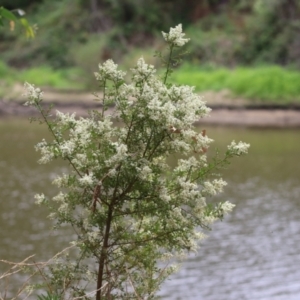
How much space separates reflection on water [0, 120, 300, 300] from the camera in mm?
9516

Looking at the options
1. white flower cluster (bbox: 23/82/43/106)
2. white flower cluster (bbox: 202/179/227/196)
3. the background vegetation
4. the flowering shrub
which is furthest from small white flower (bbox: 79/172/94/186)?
the background vegetation

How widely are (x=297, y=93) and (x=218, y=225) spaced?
1725 cm

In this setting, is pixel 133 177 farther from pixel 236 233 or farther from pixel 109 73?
pixel 236 233

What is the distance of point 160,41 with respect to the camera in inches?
1361

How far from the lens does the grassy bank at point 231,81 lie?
28.9 metres

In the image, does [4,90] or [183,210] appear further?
[4,90]

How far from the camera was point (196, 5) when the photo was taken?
1459 inches

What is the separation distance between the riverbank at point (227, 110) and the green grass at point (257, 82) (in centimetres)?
39

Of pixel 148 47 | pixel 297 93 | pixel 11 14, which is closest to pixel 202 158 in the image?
pixel 11 14

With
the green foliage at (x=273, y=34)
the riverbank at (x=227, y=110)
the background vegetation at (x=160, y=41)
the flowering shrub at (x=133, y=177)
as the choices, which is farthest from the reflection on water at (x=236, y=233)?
the green foliage at (x=273, y=34)

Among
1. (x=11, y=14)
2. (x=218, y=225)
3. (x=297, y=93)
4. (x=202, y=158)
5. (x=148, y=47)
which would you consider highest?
(x=148, y=47)

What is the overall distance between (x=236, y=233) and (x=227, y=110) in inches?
660

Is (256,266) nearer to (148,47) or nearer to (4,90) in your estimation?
(4,90)

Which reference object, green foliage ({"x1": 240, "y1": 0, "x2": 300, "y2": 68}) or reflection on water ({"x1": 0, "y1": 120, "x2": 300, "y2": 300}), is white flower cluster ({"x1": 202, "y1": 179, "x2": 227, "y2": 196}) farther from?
green foliage ({"x1": 240, "y1": 0, "x2": 300, "y2": 68})
